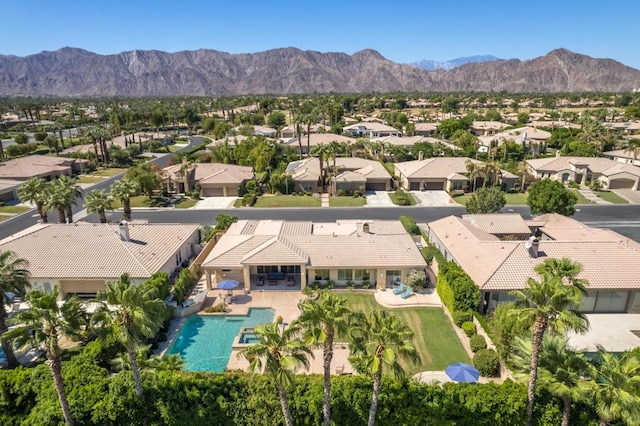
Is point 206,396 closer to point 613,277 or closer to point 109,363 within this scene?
point 109,363

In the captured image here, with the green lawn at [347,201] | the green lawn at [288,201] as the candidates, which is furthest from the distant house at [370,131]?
the green lawn at [288,201]

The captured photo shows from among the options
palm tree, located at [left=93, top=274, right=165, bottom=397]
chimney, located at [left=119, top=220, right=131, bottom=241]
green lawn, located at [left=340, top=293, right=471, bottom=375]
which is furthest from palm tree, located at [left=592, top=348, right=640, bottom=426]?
chimney, located at [left=119, top=220, right=131, bottom=241]

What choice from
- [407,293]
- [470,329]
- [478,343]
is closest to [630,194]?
[407,293]

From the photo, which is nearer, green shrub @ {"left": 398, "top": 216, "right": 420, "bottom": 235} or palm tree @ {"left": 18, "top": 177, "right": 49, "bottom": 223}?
palm tree @ {"left": 18, "top": 177, "right": 49, "bottom": 223}

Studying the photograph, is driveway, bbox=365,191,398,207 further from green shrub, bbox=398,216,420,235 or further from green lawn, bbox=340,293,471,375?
green lawn, bbox=340,293,471,375

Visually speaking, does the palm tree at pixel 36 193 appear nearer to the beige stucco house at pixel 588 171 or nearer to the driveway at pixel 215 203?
the driveway at pixel 215 203

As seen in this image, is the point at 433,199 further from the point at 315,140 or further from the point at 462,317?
the point at 315,140
